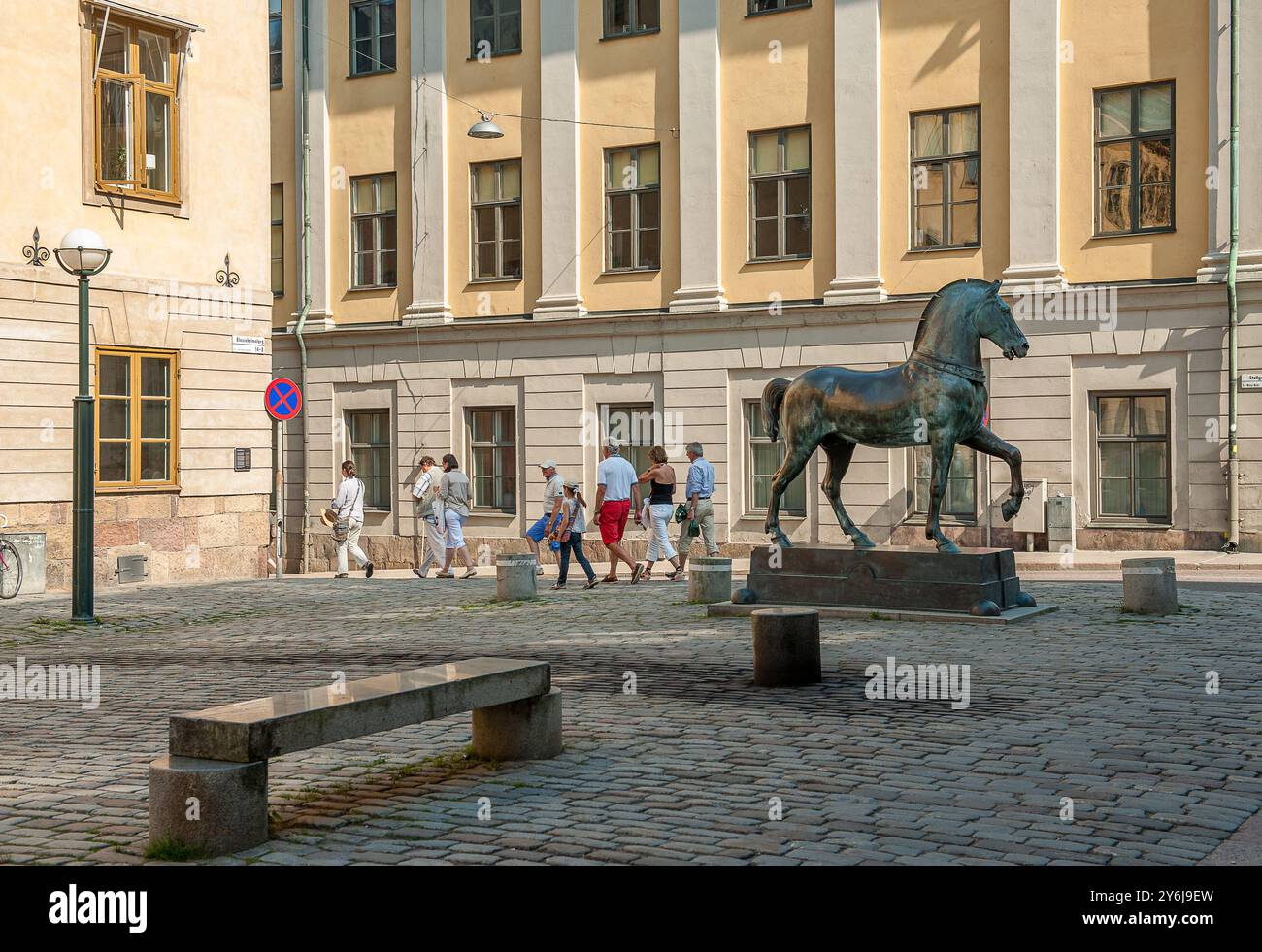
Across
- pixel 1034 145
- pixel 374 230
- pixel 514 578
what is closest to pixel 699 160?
pixel 1034 145

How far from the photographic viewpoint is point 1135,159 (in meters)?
24.8

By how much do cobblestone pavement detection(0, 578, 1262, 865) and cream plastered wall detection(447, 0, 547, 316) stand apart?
16.4m

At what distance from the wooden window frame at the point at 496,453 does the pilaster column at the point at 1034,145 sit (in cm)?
1049

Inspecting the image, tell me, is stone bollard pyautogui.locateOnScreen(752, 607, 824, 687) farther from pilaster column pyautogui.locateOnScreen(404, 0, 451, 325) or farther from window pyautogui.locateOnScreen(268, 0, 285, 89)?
window pyautogui.locateOnScreen(268, 0, 285, 89)

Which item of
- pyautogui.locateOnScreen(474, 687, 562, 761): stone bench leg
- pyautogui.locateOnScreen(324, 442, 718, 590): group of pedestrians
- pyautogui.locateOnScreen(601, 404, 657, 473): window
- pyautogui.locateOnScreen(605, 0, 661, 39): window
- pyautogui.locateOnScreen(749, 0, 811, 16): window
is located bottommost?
pyautogui.locateOnScreen(474, 687, 562, 761): stone bench leg

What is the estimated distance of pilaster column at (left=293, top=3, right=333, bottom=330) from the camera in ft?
109

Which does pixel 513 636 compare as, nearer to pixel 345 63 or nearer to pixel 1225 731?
pixel 1225 731

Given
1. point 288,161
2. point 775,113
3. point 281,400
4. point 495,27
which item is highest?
point 495,27

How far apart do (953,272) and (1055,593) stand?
957 cm

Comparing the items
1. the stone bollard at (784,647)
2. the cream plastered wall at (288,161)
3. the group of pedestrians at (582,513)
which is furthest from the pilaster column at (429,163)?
the stone bollard at (784,647)

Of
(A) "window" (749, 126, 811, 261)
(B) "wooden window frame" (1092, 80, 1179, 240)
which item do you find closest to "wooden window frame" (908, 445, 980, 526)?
(B) "wooden window frame" (1092, 80, 1179, 240)

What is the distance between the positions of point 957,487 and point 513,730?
19139mm

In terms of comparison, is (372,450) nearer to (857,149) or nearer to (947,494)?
(857,149)

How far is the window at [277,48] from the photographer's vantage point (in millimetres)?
33938
